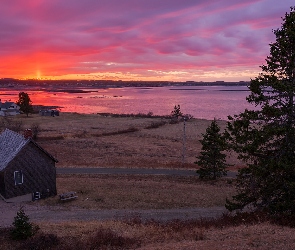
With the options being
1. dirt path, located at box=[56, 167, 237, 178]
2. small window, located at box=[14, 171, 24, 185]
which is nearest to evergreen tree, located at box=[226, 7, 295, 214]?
small window, located at box=[14, 171, 24, 185]

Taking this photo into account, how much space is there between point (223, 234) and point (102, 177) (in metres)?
24.9

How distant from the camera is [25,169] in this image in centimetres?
3003

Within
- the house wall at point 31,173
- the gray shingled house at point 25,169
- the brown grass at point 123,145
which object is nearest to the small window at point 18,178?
the gray shingled house at point 25,169

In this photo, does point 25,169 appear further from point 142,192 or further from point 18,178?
point 142,192

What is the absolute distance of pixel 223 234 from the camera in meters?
14.3

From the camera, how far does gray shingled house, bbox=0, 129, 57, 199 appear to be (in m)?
29.1

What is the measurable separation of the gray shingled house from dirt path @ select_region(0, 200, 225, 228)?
6.20ft

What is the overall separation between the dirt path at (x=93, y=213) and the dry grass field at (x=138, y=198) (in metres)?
1.15

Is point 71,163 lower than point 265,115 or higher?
lower

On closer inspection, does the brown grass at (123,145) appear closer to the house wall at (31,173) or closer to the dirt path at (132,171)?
the dirt path at (132,171)

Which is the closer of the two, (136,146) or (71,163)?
(71,163)

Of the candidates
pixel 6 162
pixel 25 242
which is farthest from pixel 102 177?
pixel 25 242

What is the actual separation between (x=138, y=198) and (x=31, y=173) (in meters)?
10.7

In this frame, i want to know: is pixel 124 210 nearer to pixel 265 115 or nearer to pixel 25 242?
pixel 25 242
